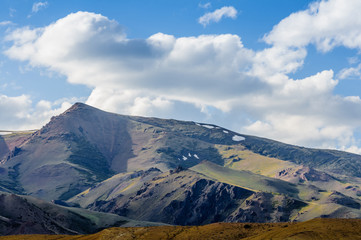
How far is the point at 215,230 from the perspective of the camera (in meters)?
103

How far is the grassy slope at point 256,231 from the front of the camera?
8256cm

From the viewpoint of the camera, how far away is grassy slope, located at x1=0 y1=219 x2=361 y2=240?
8256cm

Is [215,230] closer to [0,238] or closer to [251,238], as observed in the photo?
[251,238]

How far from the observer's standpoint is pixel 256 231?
99.4m

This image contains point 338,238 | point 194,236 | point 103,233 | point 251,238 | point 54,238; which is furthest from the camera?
point 54,238

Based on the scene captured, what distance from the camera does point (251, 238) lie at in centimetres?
9112

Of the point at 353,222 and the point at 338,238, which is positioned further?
the point at 353,222

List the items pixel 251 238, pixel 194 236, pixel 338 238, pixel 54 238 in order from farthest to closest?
pixel 54 238 < pixel 194 236 < pixel 251 238 < pixel 338 238

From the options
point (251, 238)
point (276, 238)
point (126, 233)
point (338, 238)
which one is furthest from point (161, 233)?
point (338, 238)

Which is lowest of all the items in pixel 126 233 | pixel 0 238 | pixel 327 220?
pixel 0 238

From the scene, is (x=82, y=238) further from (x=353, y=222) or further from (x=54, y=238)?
(x=353, y=222)

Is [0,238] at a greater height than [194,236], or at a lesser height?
lesser

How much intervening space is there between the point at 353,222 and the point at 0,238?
93437 mm

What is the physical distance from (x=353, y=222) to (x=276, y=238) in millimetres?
19906
